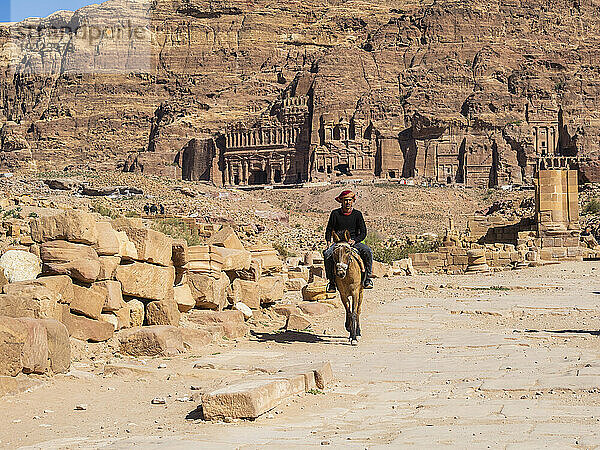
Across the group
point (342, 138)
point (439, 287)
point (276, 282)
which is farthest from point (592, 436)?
point (342, 138)

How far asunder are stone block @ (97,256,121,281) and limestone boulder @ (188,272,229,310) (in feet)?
5.58

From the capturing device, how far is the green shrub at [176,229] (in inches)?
868

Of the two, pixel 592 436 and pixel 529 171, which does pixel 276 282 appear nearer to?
pixel 592 436

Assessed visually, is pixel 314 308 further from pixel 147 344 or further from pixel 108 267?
pixel 147 344

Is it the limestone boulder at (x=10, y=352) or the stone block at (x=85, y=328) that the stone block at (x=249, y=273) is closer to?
the stone block at (x=85, y=328)

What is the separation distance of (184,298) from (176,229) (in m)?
15.0

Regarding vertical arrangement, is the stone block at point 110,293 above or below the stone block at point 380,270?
above

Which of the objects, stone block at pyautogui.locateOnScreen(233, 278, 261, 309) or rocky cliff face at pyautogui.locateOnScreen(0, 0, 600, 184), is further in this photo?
rocky cliff face at pyautogui.locateOnScreen(0, 0, 600, 184)

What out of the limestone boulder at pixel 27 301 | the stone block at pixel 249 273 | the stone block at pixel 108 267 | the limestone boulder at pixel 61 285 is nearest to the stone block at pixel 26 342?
the limestone boulder at pixel 27 301

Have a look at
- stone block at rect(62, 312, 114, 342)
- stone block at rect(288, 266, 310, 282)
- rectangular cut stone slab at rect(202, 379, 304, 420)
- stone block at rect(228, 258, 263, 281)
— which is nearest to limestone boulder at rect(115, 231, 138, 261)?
stone block at rect(62, 312, 114, 342)

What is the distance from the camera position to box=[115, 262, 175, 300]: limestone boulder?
9426 millimetres

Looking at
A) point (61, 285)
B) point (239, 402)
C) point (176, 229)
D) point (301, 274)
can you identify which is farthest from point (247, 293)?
point (176, 229)

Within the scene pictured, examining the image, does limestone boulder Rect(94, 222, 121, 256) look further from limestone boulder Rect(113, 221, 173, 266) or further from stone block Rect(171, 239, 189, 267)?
stone block Rect(171, 239, 189, 267)

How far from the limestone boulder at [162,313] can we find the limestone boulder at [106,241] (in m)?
0.80
